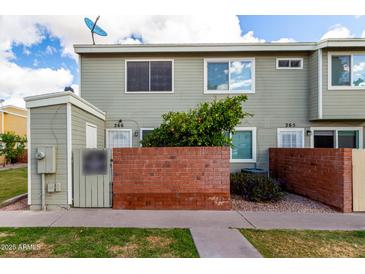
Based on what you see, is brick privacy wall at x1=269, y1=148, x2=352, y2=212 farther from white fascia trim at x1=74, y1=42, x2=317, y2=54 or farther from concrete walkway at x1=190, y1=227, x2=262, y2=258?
white fascia trim at x1=74, y1=42, x2=317, y2=54

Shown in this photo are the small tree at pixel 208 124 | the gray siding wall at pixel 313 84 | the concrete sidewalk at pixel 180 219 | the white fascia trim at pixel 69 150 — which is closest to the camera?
the concrete sidewalk at pixel 180 219

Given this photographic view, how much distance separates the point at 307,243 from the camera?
3531mm

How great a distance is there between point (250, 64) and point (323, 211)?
5804 mm

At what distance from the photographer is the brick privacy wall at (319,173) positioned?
16.7 ft

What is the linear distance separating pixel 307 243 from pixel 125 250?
117 inches

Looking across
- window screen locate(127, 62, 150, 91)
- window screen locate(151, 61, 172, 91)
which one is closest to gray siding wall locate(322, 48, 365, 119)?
window screen locate(151, 61, 172, 91)

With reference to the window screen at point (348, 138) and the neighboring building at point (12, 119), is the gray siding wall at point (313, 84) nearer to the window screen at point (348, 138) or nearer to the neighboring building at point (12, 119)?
the window screen at point (348, 138)

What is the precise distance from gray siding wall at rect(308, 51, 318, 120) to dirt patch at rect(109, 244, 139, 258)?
7878 millimetres

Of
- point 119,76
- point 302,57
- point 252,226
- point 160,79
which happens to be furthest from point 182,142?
point 302,57

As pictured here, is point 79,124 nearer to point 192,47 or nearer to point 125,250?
point 125,250

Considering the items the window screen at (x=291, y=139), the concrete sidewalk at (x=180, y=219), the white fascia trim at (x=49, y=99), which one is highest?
the white fascia trim at (x=49, y=99)

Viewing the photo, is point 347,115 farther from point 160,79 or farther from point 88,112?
point 88,112

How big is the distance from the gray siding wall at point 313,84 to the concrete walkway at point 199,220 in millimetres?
4303

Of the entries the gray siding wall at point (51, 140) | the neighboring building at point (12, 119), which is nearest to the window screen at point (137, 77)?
the gray siding wall at point (51, 140)
